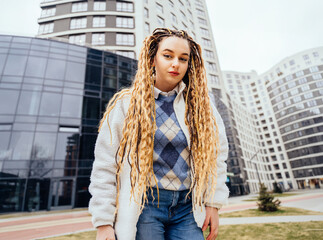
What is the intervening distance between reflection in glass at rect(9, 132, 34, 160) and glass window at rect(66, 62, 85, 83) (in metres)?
6.91

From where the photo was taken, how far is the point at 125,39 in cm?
2650

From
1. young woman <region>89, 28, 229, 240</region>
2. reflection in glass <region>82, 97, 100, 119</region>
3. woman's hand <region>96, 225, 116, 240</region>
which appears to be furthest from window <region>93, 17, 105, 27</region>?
woman's hand <region>96, 225, 116, 240</region>

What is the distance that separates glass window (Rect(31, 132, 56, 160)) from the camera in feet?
56.1

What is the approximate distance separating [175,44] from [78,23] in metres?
31.9

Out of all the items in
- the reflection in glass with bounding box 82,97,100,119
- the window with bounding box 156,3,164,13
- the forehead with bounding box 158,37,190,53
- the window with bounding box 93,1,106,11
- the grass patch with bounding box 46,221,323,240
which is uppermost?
the window with bounding box 93,1,106,11

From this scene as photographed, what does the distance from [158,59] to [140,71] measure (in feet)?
0.80

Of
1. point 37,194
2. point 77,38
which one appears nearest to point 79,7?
point 77,38

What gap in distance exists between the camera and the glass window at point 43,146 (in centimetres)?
1711

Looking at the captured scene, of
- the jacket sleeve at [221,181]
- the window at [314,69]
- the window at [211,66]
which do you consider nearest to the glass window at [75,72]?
the jacket sleeve at [221,181]

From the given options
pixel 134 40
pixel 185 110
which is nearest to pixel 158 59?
pixel 185 110

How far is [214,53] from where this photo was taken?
34.3 m

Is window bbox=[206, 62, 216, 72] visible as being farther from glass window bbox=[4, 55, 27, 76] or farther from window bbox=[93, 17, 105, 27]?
glass window bbox=[4, 55, 27, 76]

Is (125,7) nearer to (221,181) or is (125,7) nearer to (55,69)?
(55,69)

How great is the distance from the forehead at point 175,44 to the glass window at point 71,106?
19.6 metres
